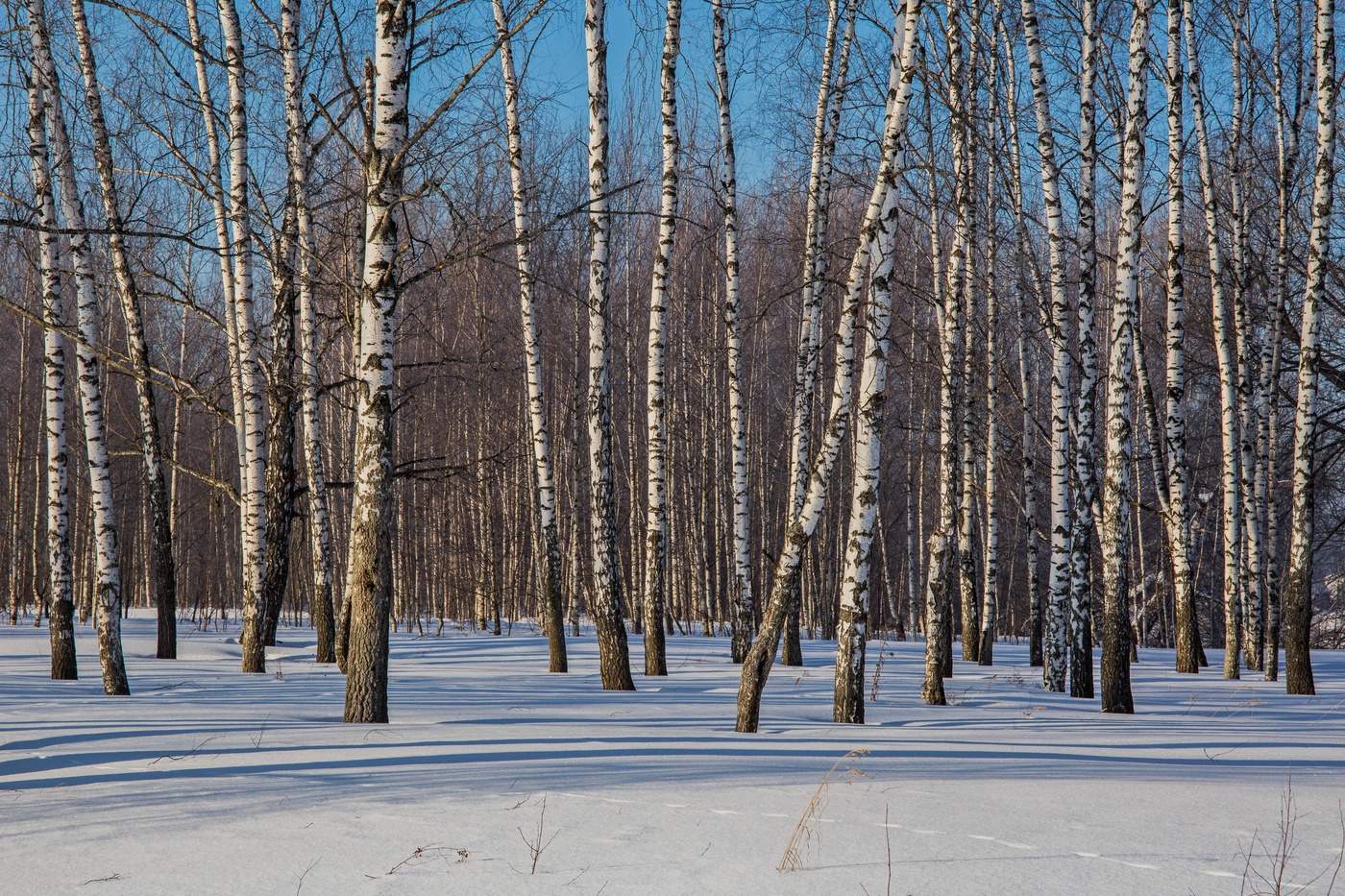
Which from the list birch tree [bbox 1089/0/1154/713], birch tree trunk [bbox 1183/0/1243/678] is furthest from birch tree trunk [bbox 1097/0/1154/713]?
birch tree trunk [bbox 1183/0/1243/678]

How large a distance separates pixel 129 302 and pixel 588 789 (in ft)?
31.6

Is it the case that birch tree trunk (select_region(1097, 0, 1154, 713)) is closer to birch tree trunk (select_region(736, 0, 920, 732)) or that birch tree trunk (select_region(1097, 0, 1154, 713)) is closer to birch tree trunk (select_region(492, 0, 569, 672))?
birch tree trunk (select_region(736, 0, 920, 732))

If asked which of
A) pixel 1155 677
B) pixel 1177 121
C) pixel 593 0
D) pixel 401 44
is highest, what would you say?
pixel 593 0

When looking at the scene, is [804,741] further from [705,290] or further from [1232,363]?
[705,290]

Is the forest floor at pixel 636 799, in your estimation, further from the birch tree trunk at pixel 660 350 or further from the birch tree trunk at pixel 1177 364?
the birch tree trunk at pixel 1177 364

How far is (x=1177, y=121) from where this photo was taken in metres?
11.5

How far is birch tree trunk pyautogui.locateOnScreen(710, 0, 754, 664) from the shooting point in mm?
12656

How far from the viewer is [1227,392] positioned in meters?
13.5

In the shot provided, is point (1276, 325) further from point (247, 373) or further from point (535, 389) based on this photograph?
point (247, 373)

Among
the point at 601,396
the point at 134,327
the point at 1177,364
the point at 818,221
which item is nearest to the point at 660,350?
the point at 601,396

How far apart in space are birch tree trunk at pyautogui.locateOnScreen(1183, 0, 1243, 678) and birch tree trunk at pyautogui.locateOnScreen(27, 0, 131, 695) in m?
12.6

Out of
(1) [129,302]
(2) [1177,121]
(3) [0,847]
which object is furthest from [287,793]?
(2) [1177,121]

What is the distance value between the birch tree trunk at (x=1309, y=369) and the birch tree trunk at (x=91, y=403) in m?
11.2

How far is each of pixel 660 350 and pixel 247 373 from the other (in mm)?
4310
